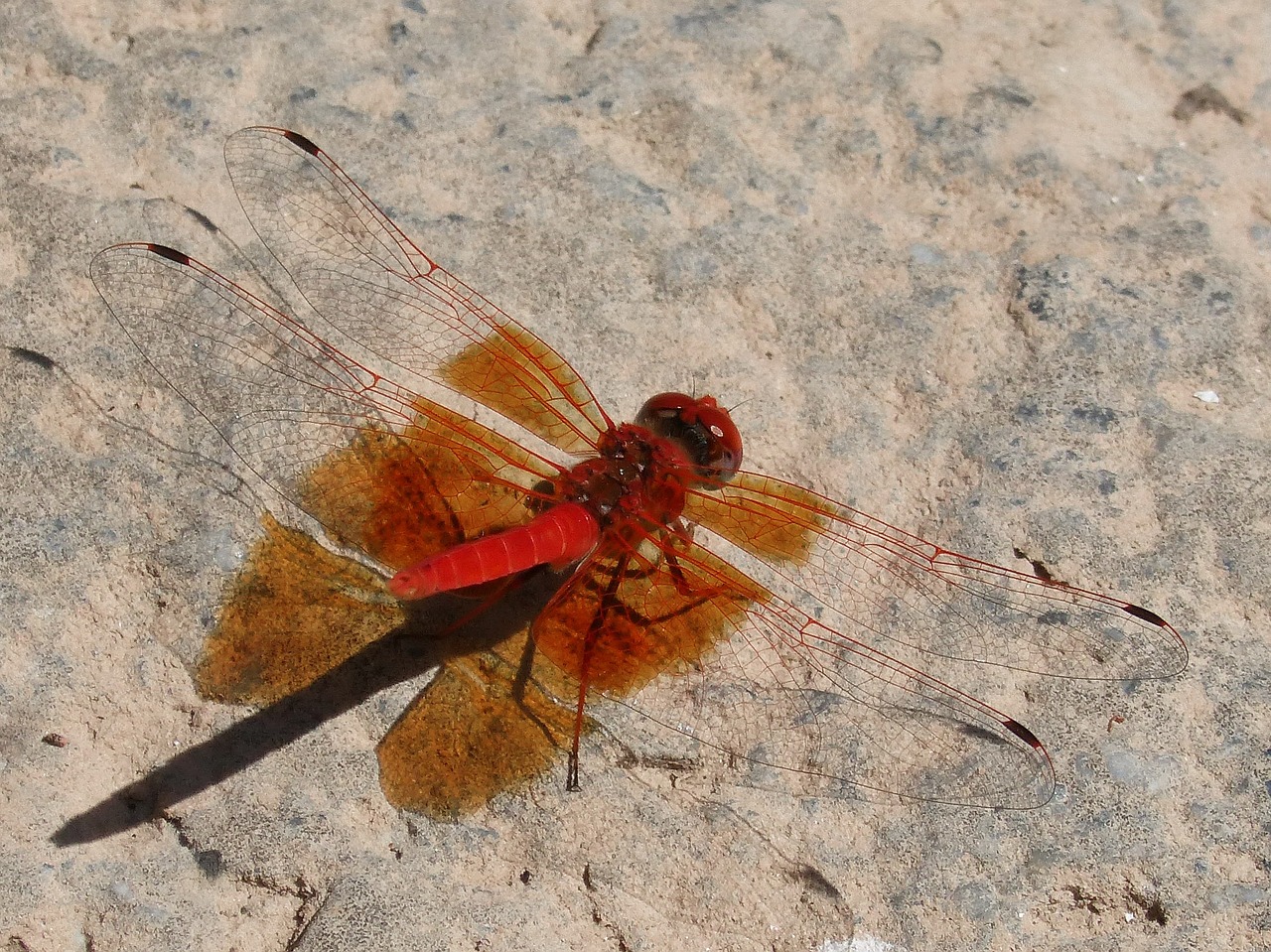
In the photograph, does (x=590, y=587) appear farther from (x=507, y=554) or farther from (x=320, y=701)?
(x=320, y=701)

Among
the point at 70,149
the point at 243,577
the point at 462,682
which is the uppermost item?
the point at 70,149

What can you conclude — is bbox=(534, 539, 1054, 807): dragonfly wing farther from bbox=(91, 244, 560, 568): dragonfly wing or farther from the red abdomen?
bbox=(91, 244, 560, 568): dragonfly wing

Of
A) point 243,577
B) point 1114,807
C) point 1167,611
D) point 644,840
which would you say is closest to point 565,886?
point 644,840

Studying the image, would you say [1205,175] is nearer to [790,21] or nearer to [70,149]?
[790,21]

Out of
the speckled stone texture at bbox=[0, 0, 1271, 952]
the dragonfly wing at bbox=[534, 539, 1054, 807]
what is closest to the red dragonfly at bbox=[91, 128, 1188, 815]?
the dragonfly wing at bbox=[534, 539, 1054, 807]

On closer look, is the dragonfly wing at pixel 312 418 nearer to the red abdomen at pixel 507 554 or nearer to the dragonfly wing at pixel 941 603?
the red abdomen at pixel 507 554

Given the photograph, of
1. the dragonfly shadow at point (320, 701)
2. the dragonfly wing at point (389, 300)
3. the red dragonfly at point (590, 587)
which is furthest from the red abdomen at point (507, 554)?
the dragonfly wing at point (389, 300)

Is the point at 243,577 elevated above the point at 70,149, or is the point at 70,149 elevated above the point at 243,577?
the point at 70,149
